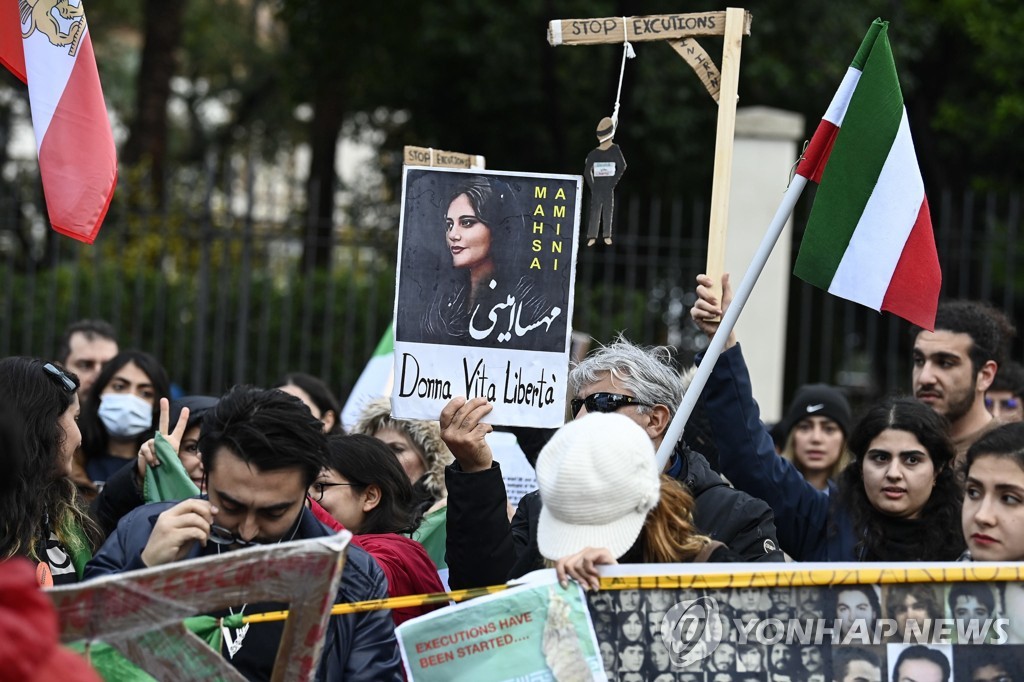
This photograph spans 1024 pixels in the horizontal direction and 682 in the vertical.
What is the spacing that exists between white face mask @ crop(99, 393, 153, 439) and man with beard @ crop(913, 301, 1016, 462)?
10.3ft

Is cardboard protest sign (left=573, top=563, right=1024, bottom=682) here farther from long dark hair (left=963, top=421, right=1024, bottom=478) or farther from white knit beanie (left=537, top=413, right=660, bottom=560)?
long dark hair (left=963, top=421, right=1024, bottom=478)

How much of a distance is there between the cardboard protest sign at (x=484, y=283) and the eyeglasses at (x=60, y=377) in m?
0.91

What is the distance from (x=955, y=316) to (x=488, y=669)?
3086 millimetres

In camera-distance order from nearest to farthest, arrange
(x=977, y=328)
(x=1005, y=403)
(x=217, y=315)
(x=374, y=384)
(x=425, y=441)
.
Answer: (x=425, y=441) → (x=977, y=328) → (x=1005, y=403) → (x=374, y=384) → (x=217, y=315)

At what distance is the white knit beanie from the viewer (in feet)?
9.13

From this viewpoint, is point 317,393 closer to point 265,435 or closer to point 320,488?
point 320,488

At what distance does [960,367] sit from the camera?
5121 mm

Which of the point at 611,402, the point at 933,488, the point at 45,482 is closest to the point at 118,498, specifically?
the point at 45,482

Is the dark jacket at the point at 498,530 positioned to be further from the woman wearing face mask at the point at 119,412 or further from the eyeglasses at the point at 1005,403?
the eyeglasses at the point at 1005,403

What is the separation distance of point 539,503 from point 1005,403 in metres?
3.05

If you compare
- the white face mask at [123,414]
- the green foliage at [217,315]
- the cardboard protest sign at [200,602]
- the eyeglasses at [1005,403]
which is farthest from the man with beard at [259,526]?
the green foliage at [217,315]

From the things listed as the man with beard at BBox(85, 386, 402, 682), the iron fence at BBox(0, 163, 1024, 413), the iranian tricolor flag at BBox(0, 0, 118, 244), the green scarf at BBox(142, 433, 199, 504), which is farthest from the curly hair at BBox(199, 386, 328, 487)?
the iron fence at BBox(0, 163, 1024, 413)

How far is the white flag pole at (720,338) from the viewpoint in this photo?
133 inches

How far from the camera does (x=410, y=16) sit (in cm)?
1564
